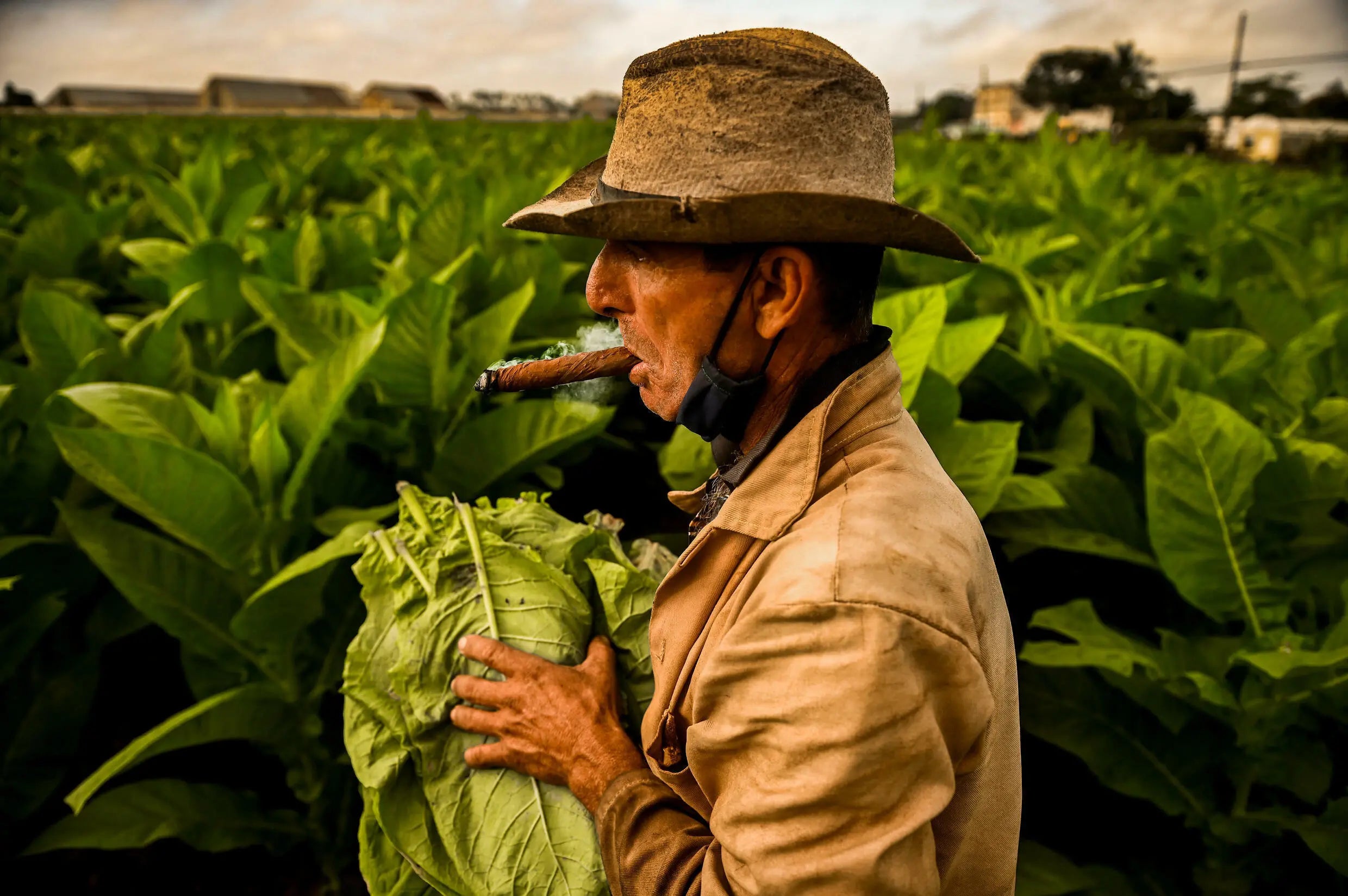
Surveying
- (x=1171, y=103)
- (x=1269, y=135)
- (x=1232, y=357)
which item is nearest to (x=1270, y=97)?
(x=1171, y=103)

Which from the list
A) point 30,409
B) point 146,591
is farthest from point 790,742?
point 30,409

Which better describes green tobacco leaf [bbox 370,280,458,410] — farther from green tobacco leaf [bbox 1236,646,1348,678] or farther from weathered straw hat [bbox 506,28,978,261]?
green tobacco leaf [bbox 1236,646,1348,678]

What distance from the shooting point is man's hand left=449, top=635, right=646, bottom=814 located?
141cm

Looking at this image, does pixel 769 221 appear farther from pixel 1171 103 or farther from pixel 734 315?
pixel 1171 103

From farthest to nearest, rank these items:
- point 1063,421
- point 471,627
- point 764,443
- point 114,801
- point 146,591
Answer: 1. point 1063,421
2. point 114,801
3. point 146,591
4. point 471,627
5. point 764,443

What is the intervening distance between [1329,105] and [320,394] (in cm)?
4817

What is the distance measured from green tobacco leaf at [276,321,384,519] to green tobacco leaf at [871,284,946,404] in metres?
1.28

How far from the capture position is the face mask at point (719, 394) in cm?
118

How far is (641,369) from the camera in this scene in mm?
1278

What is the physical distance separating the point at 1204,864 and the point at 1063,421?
1334 mm

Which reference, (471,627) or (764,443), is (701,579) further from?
(471,627)

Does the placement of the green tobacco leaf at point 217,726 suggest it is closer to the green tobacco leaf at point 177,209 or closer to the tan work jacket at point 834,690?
the tan work jacket at point 834,690

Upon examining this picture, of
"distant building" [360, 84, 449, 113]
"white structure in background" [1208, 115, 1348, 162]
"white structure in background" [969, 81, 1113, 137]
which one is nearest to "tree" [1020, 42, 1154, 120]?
"white structure in background" [969, 81, 1113, 137]

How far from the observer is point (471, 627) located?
1.55 metres
